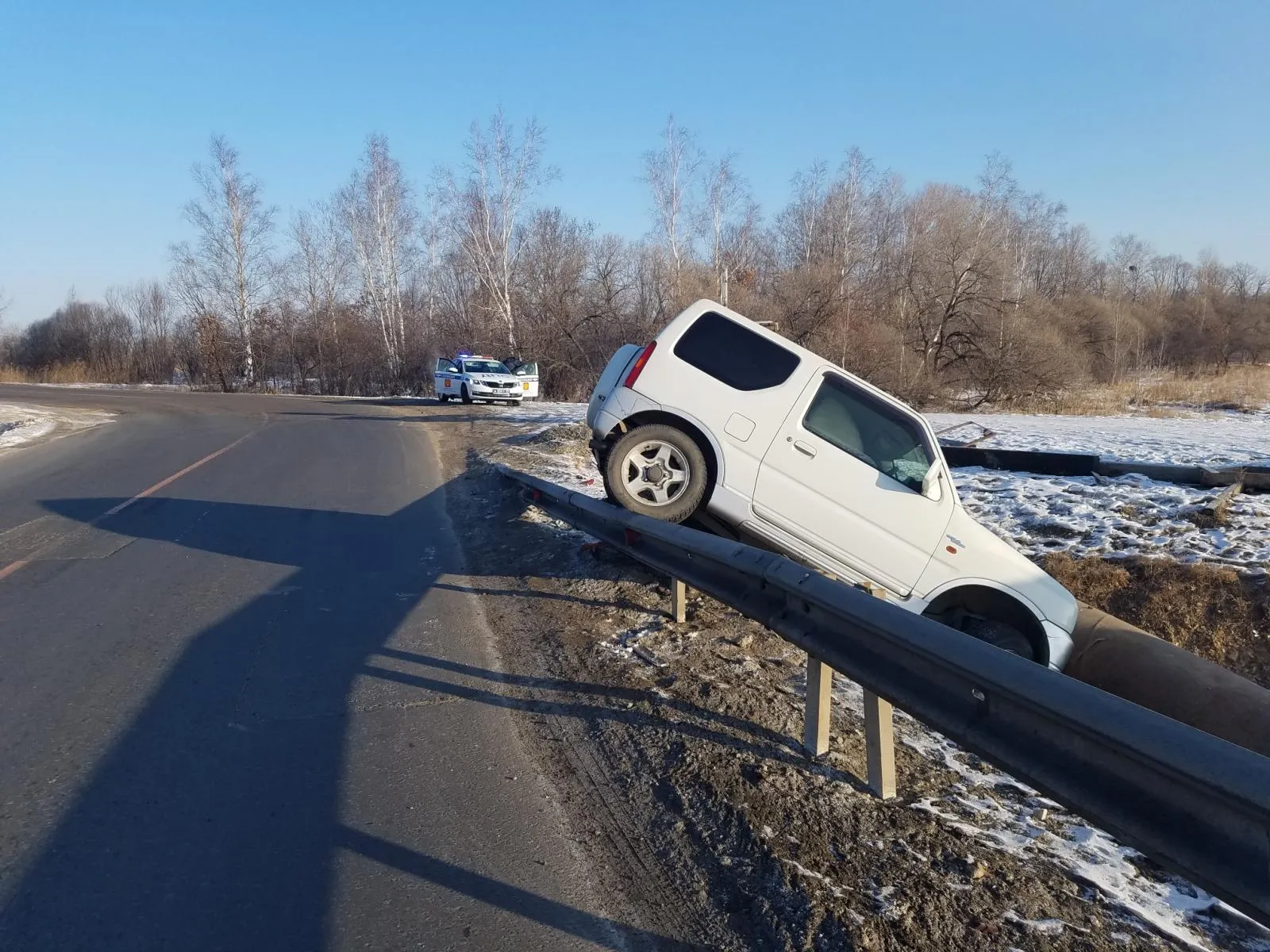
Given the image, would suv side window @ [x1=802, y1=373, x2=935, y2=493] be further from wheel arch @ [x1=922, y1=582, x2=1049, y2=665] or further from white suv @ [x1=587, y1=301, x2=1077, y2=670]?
wheel arch @ [x1=922, y1=582, x2=1049, y2=665]

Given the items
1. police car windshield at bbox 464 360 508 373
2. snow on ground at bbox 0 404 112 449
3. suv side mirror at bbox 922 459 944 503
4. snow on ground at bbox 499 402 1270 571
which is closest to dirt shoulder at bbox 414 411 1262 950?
suv side mirror at bbox 922 459 944 503

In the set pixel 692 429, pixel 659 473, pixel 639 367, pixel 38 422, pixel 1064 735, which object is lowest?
pixel 38 422

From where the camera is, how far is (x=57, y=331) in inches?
2756

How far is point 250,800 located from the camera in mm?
3914

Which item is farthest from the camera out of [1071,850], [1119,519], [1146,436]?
[1146,436]

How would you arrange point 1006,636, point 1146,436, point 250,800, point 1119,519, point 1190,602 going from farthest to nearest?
1. point 1146,436
2. point 1119,519
3. point 1190,602
4. point 1006,636
5. point 250,800

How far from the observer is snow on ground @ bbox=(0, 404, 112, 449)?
63.4ft

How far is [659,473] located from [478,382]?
25.3 m

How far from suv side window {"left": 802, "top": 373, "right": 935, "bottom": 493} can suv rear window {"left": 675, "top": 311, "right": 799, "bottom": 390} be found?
1.15ft

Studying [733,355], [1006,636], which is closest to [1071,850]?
[1006,636]

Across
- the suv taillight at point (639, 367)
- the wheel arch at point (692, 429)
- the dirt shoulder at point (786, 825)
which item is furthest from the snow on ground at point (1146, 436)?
the dirt shoulder at point (786, 825)

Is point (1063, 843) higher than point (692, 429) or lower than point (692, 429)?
lower

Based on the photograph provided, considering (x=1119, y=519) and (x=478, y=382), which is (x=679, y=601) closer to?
(x=1119, y=519)

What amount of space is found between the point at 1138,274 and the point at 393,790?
85707 millimetres
